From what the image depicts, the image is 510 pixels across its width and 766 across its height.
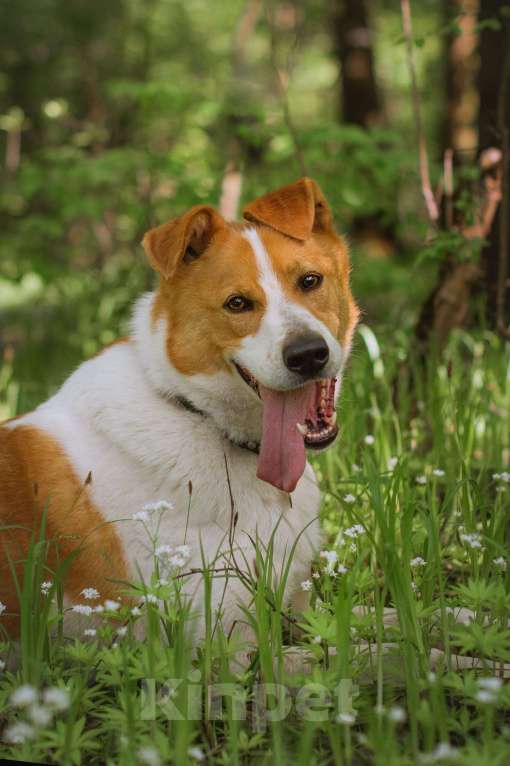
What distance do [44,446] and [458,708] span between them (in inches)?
68.9

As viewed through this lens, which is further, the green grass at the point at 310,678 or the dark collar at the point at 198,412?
the dark collar at the point at 198,412

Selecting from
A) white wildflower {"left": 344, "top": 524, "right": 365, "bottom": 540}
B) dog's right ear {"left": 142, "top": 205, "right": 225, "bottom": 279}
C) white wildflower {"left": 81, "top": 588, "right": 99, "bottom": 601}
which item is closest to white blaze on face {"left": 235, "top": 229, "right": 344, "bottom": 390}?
dog's right ear {"left": 142, "top": 205, "right": 225, "bottom": 279}

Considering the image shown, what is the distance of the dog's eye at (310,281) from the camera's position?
3.12 metres

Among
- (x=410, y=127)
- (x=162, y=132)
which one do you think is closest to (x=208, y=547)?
(x=162, y=132)

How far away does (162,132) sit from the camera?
658 inches

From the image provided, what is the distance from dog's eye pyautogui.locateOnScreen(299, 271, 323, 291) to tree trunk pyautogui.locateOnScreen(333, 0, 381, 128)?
316 inches

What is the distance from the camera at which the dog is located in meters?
2.89

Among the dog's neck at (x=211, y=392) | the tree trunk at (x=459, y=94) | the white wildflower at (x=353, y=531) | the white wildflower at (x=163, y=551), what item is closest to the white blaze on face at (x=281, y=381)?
the dog's neck at (x=211, y=392)

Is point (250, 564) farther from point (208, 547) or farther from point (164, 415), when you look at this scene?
point (164, 415)

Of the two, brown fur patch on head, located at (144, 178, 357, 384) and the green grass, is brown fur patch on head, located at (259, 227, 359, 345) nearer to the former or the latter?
brown fur patch on head, located at (144, 178, 357, 384)

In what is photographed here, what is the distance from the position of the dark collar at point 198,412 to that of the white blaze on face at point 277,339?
0.28 m

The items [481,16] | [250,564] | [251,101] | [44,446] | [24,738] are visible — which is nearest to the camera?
[24,738]

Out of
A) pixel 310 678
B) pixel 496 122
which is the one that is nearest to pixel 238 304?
pixel 310 678

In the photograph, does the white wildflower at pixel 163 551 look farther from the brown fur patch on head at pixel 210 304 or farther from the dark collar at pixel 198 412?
the brown fur patch on head at pixel 210 304
